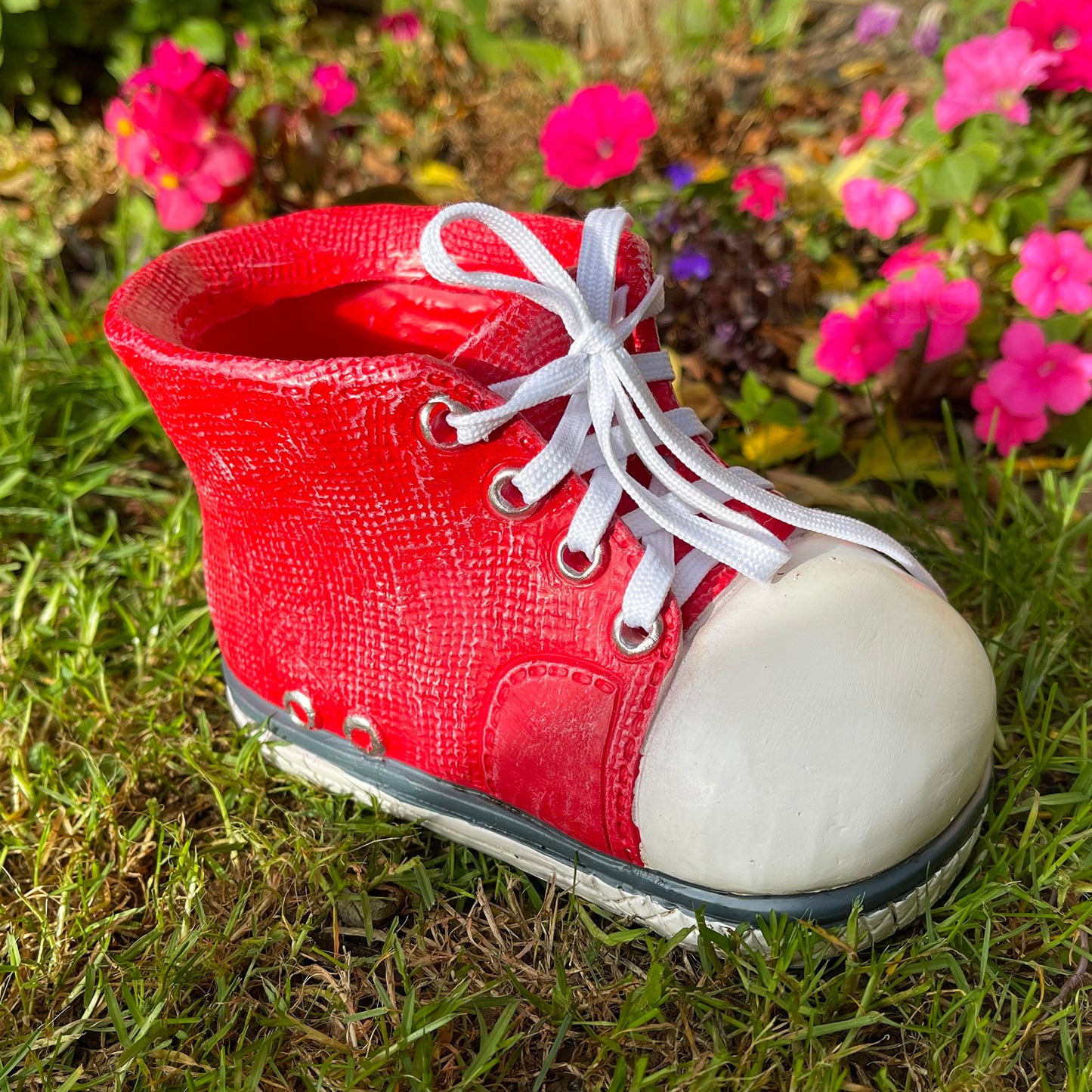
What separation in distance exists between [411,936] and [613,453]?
2.06ft

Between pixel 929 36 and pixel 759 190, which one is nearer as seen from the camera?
pixel 759 190

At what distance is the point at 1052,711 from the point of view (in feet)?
4.76

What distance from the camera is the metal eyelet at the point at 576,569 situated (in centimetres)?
111

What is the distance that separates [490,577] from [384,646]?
17cm

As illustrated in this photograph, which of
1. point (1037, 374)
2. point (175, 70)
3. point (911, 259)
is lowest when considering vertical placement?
point (1037, 374)

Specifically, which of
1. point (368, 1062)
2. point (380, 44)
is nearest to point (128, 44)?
point (380, 44)

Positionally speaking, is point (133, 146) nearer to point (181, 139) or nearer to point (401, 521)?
point (181, 139)

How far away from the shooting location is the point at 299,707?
1332 mm

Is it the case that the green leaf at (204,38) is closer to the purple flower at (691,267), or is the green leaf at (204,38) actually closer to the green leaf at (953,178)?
the purple flower at (691,267)

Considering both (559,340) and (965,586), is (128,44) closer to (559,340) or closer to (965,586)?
(559,340)

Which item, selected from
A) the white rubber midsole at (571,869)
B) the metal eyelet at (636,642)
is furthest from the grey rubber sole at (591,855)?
the metal eyelet at (636,642)

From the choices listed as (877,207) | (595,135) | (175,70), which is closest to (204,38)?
(175,70)

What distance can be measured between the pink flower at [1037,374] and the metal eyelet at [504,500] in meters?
1.13

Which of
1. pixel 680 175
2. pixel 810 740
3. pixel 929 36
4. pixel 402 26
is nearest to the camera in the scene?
pixel 810 740
